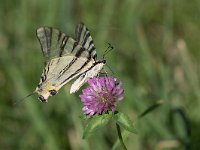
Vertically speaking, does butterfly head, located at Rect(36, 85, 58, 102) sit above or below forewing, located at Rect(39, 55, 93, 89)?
→ below

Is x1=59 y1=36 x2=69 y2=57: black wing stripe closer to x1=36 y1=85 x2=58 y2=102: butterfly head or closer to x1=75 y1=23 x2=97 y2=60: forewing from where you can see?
x1=75 y1=23 x2=97 y2=60: forewing

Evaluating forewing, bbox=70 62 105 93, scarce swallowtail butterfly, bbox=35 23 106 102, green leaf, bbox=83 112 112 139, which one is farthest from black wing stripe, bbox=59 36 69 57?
green leaf, bbox=83 112 112 139

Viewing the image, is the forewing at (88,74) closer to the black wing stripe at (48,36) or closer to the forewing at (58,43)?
the forewing at (58,43)

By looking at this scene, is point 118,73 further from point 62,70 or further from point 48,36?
point 48,36

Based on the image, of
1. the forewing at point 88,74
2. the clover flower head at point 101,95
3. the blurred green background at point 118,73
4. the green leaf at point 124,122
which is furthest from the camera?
the blurred green background at point 118,73

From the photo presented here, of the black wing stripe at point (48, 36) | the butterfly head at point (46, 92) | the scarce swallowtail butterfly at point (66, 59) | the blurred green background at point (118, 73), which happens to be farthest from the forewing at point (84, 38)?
the blurred green background at point (118, 73)

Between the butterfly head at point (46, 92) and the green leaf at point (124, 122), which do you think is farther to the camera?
the butterfly head at point (46, 92)

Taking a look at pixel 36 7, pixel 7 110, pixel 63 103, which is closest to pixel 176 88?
pixel 63 103
